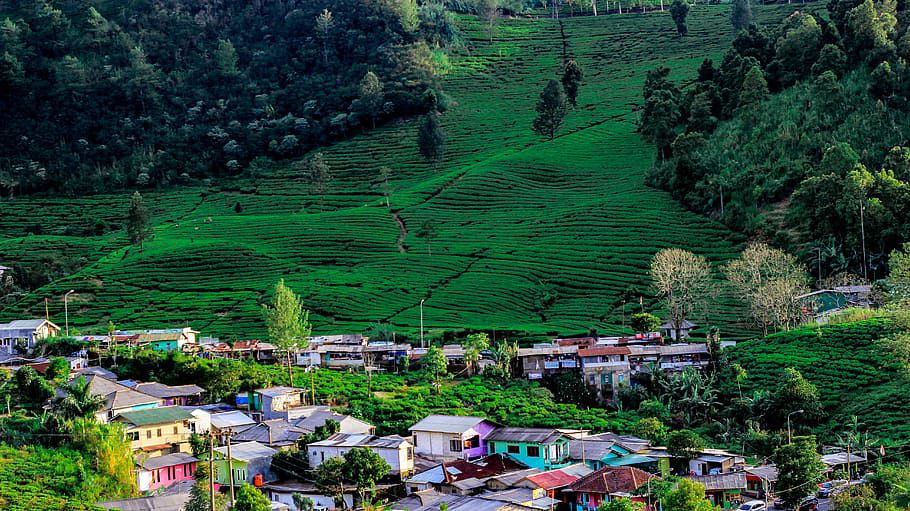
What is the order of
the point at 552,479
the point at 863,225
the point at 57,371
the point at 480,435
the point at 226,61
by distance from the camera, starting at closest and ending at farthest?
1. the point at 552,479
2. the point at 480,435
3. the point at 57,371
4. the point at 863,225
5. the point at 226,61

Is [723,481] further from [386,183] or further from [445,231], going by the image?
[386,183]

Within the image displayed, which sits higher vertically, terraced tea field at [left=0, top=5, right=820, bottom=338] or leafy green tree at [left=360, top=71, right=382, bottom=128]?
leafy green tree at [left=360, top=71, right=382, bottom=128]

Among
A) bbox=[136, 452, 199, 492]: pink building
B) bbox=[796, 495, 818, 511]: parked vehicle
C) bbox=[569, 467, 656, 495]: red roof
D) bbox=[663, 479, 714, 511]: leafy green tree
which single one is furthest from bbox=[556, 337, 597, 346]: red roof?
bbox=[663, 479, 714, 511]: leafy green tree

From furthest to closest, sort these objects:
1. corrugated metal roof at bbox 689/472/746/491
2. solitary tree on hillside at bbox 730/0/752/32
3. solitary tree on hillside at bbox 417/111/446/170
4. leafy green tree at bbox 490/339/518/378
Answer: solitary tree on hillside at bbox 730/0/752/32 < solitary tree on hillside at bbox 417/111/446/170 < leafy green tree at bbox 490/339/518/378 < corrugated metal roof at bbox 689/472/746/491

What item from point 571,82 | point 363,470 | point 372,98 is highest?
point 372,98

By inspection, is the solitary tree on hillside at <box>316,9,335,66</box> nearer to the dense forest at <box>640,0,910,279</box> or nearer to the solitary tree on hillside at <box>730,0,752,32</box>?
the solitary tree on hillside at <box>730,0,752,32</box>

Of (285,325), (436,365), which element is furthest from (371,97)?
(436,365)
